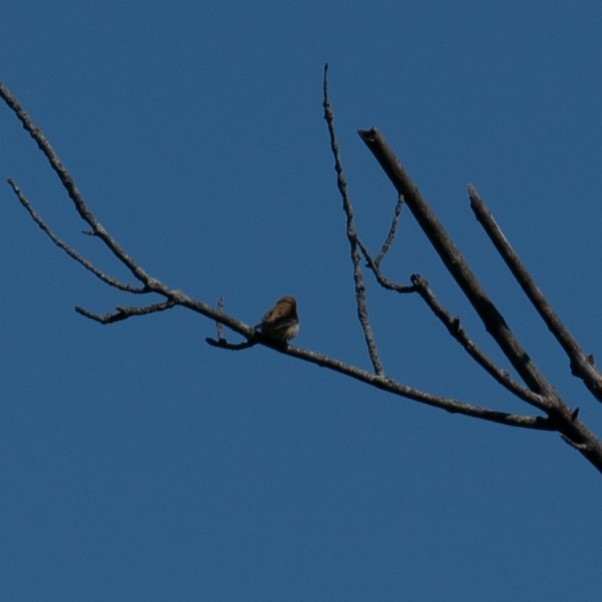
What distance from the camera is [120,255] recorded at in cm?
262

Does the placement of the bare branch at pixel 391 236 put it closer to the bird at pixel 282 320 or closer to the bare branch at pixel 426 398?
the bare branch at pixel 426 398

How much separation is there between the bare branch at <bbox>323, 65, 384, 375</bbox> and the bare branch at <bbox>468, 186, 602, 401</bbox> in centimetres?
50

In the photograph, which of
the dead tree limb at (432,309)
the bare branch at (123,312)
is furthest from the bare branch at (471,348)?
the bare branch at (123,312)

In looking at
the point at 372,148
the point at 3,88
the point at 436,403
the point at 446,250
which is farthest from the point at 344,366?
the point at 3,88

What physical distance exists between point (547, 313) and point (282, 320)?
350 cm

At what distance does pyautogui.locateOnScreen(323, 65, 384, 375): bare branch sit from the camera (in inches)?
116

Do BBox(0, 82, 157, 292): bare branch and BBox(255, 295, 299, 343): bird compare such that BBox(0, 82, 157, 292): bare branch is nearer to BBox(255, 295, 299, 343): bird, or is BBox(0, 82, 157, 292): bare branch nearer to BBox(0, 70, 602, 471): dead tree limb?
BBox(0, 70, 602, 471): dead tree limb

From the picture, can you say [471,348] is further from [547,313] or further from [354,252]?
[354,252]

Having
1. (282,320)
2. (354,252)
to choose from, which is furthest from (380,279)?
(282,320)

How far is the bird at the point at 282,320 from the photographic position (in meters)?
5.80

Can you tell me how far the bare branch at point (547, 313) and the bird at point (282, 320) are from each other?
304 centimetres

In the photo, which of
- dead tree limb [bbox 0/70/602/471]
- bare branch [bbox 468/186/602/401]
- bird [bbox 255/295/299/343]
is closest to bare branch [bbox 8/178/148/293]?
dead tree limb [bbox 0/70/602/471]

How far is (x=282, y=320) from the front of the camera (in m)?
6.00

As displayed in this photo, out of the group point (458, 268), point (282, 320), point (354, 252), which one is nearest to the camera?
point (458, 268)
